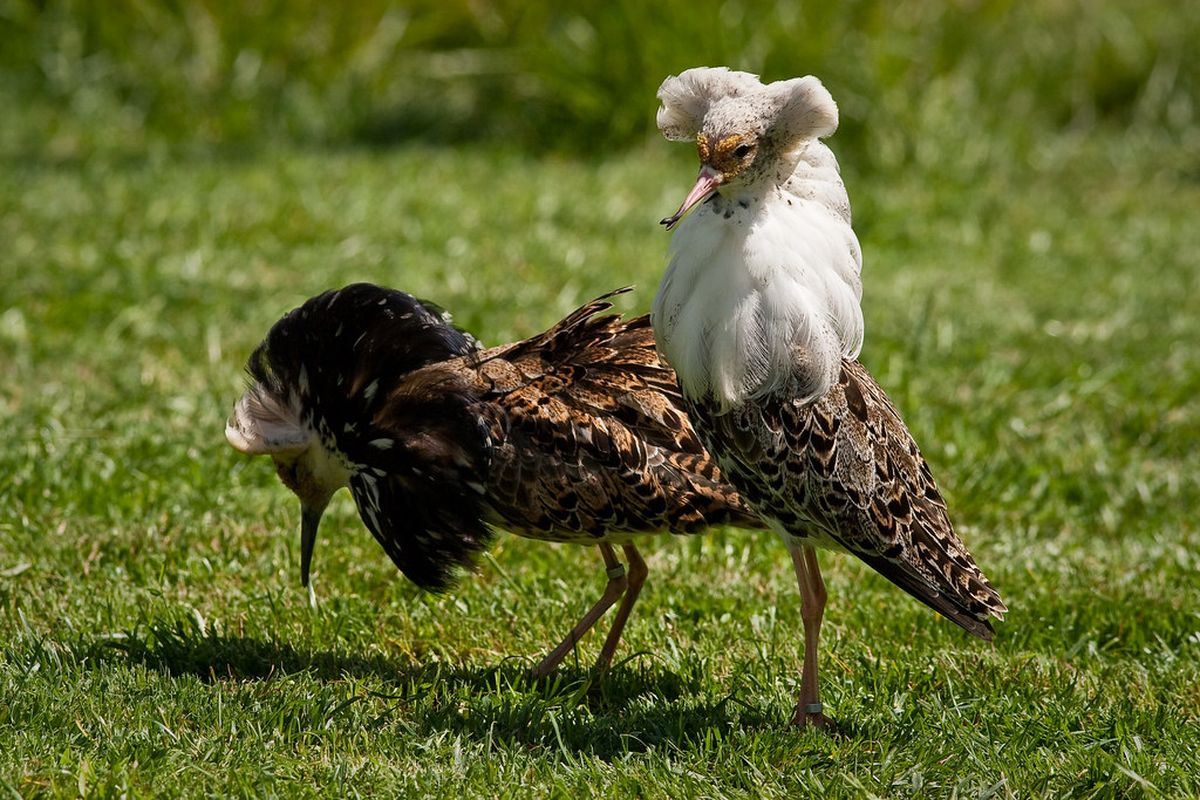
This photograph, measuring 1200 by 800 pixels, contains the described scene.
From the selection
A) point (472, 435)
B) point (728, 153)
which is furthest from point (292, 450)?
point (728, 153)

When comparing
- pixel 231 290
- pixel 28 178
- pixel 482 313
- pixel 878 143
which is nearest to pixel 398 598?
pixel 482 313

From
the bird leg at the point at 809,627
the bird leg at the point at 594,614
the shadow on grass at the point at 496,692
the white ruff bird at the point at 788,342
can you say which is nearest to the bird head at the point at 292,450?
the shadow on grass at the point at 496,692

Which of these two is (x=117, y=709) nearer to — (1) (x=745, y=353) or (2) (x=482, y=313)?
(1) (x=745, y=353)

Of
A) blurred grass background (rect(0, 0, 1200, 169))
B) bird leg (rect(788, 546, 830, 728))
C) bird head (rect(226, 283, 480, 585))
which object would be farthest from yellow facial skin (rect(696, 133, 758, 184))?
blurred grass background (rect(0, 0, 1200, 169))

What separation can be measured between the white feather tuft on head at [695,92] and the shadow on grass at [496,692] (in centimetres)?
154

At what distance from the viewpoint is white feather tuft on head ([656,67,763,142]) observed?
3.78 metres

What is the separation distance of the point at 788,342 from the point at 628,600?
117 centimetres

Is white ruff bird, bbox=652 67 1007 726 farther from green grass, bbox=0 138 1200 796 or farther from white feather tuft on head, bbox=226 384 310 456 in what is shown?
white feather tuft on head, bbox=226 384 310 456

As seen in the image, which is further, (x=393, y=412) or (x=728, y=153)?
(x=393, y=412)

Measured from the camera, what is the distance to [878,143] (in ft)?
34.1

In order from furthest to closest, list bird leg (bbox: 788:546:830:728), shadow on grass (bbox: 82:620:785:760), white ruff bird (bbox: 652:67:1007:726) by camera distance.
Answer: bird leg (bbox: 788:546:830:728)
shadow on grass (bbox: 82:620:785:760)
white ruff bird (bbox: 652:67:1007:726)

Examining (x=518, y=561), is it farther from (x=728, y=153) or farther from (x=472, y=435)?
(x=728, y=153)

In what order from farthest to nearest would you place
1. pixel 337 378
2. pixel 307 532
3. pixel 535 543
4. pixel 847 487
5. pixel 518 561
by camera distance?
pixel 535 543, pixel 518 561, pixel 307 532, pixel 337 378, pixel 847 487

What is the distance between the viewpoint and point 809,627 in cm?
410
